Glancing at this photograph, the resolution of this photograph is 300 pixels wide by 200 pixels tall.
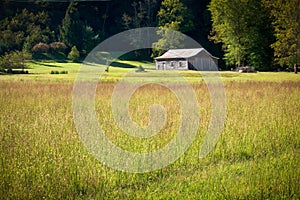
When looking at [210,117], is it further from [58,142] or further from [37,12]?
[37,12]

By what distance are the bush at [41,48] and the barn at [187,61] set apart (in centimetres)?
1737

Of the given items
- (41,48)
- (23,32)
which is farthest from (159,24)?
(23,32)

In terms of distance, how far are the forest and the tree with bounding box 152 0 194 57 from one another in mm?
170

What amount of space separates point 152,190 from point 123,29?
224 feet

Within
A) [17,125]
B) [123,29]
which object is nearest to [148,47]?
[123,29]

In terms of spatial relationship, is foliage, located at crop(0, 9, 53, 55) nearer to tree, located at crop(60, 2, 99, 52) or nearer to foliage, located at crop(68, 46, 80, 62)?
tree, located at crop(60, 2, 99, 52)

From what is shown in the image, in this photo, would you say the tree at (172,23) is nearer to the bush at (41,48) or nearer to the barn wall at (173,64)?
the barn wall at (173,64)

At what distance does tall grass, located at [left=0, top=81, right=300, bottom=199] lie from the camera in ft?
16.8

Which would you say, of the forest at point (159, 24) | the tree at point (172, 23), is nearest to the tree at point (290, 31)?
the forest at point (159, 24)

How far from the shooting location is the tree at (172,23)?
198ft

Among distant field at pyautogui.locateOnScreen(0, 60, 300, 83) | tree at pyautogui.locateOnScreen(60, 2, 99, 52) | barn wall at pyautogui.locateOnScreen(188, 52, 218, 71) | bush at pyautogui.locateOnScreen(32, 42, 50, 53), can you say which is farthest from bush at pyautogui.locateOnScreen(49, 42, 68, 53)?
barn wall at pyautogui.locateOnScreen(188, 52, 218, 71)

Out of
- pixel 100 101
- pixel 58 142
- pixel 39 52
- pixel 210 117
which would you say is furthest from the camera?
pixel 39 52

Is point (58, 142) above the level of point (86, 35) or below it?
below

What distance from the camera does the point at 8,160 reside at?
235 inches
